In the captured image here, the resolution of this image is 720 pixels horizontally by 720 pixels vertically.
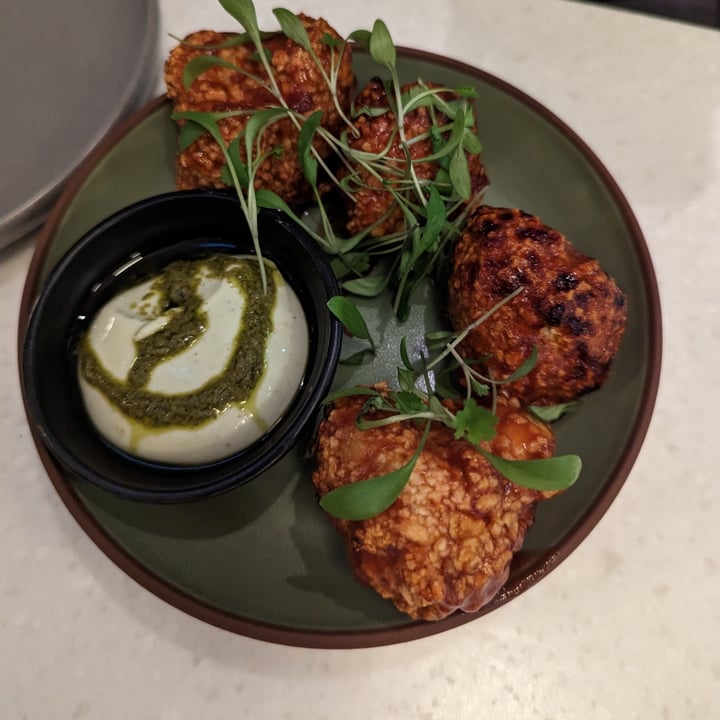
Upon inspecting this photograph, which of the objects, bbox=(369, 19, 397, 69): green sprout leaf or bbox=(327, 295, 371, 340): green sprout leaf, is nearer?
bbox=(327, 295, 371, 340): green sprout leaf

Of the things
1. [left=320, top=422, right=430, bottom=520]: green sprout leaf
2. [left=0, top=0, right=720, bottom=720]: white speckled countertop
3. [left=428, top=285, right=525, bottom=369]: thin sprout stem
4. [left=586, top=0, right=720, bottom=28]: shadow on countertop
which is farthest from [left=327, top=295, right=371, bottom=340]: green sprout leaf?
[left=586, top=0, right=720, bottom=28]: shadow on countertop

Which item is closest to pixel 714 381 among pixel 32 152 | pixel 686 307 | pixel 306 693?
pixel 686 307

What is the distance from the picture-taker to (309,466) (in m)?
1.06

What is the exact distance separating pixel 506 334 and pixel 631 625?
56 cm

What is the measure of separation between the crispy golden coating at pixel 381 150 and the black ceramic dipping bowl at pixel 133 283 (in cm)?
13

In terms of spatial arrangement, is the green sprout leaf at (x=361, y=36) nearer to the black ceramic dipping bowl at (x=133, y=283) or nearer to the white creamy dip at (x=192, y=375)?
the black ceramic dipping bowl at (x=133, y=283)

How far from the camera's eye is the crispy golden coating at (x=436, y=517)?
841 mm

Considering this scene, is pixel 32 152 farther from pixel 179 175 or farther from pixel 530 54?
pixel 530 54

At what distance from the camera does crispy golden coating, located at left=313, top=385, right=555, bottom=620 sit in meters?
0.84

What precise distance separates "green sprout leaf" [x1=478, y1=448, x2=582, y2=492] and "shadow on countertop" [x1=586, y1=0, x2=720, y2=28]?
52.4 inches

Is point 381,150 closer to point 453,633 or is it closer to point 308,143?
point 308,143

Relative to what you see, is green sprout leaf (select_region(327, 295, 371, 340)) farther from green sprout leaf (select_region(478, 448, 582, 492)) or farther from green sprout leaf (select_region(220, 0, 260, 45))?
green sprout leaf (select_region(220, 0, 260, 45))

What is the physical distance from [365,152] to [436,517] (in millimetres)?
600

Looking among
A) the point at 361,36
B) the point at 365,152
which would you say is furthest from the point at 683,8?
the point at 365,152
